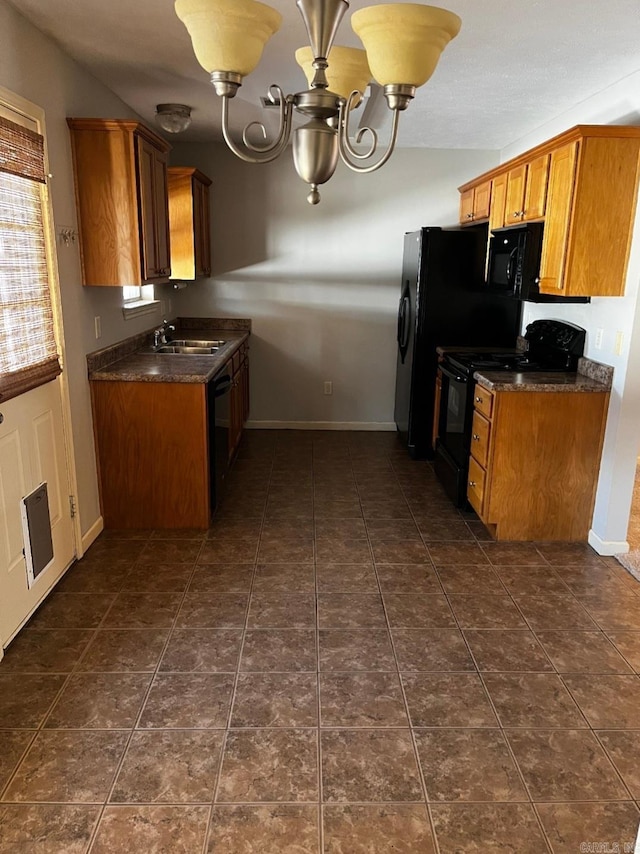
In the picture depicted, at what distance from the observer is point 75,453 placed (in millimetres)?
3092

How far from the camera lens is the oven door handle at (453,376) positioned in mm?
3780

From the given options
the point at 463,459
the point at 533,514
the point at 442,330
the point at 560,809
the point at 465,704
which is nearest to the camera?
Answer: the point at 560,809

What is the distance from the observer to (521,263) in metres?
3.49

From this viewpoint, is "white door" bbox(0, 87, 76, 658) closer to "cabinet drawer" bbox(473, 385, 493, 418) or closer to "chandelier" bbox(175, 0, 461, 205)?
"chandelier" bbox(175, 0, 461, 205)

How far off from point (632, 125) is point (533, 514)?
2.02 meters

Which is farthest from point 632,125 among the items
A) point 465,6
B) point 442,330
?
point 442,330

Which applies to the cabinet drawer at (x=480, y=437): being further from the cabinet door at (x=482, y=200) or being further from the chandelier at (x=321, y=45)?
the chandelier at (x=321, y=45)

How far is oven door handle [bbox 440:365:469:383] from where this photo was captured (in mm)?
3780

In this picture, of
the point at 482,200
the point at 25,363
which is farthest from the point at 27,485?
the point at 482,200

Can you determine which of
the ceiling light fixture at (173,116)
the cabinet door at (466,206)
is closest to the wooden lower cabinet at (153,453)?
the ceiling light fixture at (173,116)

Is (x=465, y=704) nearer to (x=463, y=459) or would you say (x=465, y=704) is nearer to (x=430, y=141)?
(x=463, y=459)

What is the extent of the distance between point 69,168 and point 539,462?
285 centimetres

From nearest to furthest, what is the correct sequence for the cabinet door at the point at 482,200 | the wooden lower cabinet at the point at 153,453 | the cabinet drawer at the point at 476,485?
1. the wooden lower cabinet at the point at 153,453
2. the cabinet drawer at the point at 476,485
3. the cabinet door at the point at 482,200

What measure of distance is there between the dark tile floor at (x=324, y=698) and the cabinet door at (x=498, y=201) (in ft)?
6.14
